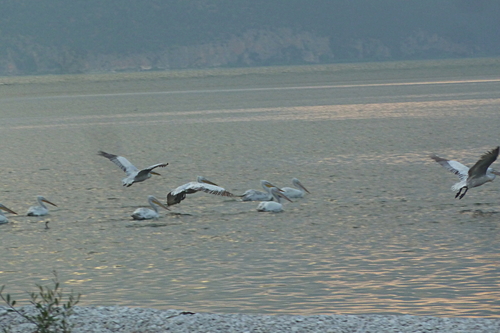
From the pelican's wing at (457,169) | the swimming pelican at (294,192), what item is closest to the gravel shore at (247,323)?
the pelican's wing at (457,169)

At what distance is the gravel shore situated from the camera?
27.1 feet

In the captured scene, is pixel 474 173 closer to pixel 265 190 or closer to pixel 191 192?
pixel 265 190

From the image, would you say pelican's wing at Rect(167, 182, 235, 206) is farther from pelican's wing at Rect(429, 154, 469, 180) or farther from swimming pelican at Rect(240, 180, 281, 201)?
pelican's wing at Rect(429, 154, 469, 180)

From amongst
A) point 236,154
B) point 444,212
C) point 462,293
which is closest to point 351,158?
point 236,154

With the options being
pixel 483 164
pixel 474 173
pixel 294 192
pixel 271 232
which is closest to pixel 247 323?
pixel 271 232

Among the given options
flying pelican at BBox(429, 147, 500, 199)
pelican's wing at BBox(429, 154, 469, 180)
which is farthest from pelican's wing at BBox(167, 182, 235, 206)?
pelican's wing at BBox(429, 154, 469, 180)

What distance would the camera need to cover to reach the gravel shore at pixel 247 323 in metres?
8.26

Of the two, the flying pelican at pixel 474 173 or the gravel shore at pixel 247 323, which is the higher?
the flying pelican at pixel 474 173

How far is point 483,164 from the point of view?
46.8 feet

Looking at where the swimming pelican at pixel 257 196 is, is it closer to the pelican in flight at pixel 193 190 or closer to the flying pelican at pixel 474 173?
the pelican in flight at pixel 193 190

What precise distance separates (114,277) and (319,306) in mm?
2948

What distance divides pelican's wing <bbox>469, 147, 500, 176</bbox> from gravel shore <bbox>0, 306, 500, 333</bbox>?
5090 millimetres

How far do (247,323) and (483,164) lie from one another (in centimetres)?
689

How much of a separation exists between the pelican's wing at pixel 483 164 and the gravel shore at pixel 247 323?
5090 millimetres
